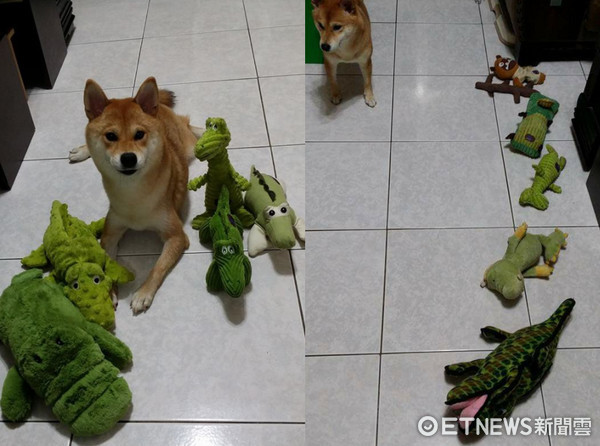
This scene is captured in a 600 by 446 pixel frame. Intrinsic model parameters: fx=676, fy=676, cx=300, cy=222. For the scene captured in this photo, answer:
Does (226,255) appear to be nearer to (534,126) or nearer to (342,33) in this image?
(342,33)

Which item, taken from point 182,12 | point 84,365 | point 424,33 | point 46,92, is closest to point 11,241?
point 84,365

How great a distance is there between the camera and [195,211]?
214cm

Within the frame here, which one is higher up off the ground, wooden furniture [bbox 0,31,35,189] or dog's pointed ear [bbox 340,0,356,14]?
dog's pointed ear [bbox 340,0,356,14]

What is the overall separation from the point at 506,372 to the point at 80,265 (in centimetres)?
110

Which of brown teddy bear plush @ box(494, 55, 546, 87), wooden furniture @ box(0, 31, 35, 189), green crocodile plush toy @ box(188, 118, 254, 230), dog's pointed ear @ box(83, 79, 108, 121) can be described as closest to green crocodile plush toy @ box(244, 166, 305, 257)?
green crocodile plush toy @ box(188, 118, 254, 230)

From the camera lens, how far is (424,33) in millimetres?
2912

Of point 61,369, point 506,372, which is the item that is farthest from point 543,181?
point 61,369

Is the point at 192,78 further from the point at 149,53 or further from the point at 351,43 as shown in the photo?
the point at 351,43

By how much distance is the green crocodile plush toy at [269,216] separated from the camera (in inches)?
75.3

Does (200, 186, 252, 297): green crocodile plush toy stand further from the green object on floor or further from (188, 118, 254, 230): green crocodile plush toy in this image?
the green object on floor

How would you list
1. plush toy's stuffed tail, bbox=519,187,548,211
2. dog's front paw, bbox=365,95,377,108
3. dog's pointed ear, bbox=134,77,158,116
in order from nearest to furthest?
dog's pointed ear, bbox=134,77,158,116 < plush toy's stuffed tail, bbox=519,187,548,211 < dog's front paw, bbox=365,95,377,108

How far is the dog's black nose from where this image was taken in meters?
1.73

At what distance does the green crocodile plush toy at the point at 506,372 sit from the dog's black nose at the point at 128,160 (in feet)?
3.12

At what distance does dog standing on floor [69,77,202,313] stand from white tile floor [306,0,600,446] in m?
0.42
